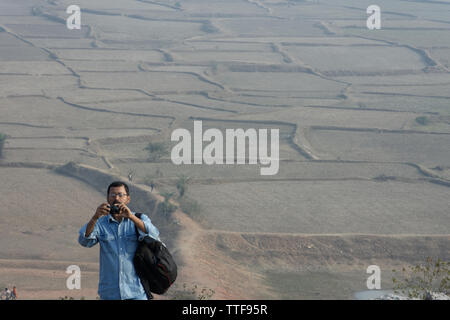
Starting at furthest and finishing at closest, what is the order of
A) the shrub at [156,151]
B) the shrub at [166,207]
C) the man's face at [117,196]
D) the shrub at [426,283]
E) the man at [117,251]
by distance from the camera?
the shrub at [156,151] < the shrub at [166,207] < the shrub at [426,283] < the man at [117,251] < the man's face at [117,196]

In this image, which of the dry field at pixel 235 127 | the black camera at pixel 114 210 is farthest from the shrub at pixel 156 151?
the black camera at pixel 114 210

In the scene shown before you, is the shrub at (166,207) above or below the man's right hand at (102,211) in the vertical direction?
above

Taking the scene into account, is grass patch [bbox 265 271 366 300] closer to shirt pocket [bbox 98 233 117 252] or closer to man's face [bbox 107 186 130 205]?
shirt pocket [bbox 98 233 117 252]

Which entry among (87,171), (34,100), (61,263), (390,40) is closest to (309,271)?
(61,263)

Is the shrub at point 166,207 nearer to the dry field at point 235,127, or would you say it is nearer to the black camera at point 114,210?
the dry field at point 235,127

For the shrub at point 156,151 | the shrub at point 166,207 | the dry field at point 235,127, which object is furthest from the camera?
the shrub at point 156,151

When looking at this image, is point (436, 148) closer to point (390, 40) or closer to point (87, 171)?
point (87, 171)

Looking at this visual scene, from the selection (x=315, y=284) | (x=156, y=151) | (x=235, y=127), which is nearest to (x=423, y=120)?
(x=235, y=127)
